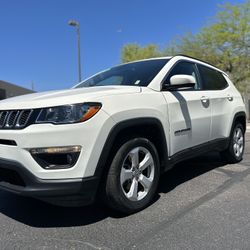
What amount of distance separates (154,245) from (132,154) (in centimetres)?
98

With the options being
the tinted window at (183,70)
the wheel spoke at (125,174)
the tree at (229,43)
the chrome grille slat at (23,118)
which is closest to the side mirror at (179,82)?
the tinted window at (183,70)

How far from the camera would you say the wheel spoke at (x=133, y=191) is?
3502 mm

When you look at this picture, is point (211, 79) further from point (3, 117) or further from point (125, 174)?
point (3, 117)

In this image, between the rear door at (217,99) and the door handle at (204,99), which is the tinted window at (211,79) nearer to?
the rear door at (217,99)

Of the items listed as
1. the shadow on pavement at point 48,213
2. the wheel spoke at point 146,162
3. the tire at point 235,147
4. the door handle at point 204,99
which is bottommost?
the shadow on pavement at point 48,213

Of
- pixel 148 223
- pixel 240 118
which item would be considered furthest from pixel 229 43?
pixel 148 223

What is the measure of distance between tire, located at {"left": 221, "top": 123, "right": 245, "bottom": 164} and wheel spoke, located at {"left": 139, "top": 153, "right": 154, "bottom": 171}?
2.45 meters

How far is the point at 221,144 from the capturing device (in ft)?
17.4

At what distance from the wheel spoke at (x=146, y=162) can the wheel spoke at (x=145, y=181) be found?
9 cm

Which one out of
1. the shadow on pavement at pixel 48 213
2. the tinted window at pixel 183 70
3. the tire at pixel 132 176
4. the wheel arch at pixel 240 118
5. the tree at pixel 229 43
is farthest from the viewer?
the tree at pixel 229 43

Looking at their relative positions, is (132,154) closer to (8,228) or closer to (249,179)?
(8,228)

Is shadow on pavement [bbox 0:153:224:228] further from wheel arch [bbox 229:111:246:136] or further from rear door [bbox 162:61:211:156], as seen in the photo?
wheel arch [bbox 229:111:246:136]

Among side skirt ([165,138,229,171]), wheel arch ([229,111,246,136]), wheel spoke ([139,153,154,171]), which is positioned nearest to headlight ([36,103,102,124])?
wheel spoke ([139,153,154,171])

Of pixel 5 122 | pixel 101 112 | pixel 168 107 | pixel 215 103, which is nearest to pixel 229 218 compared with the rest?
pixel 168 107
